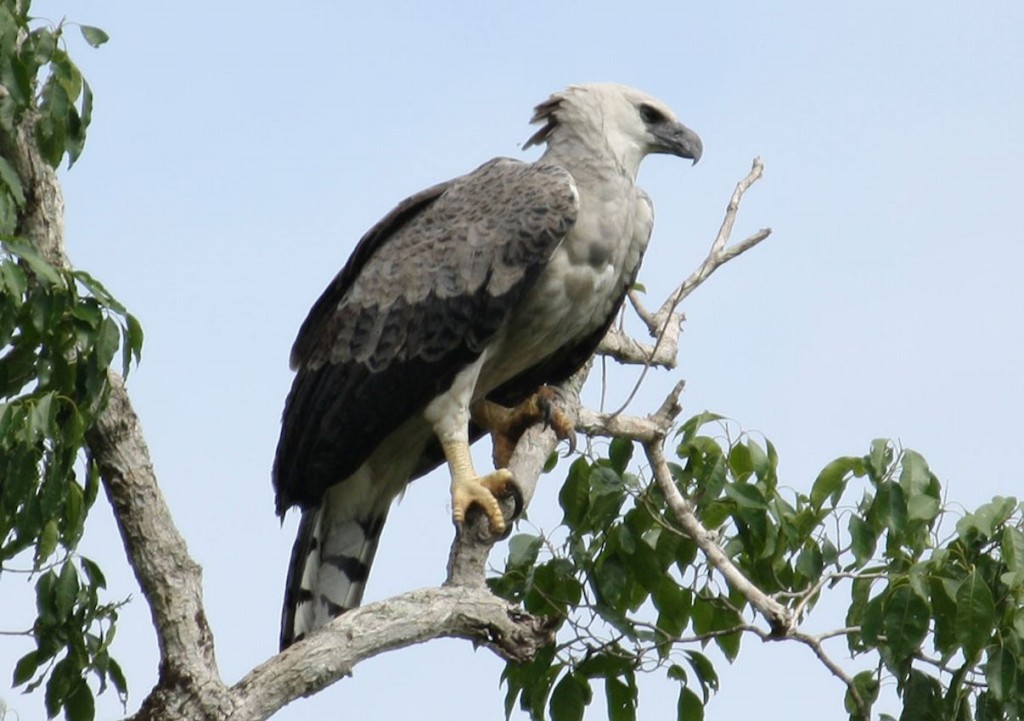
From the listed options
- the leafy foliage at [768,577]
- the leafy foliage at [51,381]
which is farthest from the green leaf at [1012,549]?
the leafy foliage at [51,381]

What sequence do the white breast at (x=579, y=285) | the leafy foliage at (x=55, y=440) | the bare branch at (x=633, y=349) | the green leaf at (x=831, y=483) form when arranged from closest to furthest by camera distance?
1. the leafy foliage at (x=55, y=440)
2. the green leaf at (x=831, y=483)
3. the white breast at (x=579, y=285)
4. the bare branch at (x=633, y=349)

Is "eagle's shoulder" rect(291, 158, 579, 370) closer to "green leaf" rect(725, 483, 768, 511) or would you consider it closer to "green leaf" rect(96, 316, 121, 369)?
"green leaf" rect(725, 483, 768, 511)

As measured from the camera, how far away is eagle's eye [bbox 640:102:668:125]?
560 centimetres

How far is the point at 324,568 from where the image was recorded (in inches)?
205

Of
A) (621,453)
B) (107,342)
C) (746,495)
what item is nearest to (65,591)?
(107,342)

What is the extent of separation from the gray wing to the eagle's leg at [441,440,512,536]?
0.71ft

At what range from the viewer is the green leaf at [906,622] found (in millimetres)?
3688

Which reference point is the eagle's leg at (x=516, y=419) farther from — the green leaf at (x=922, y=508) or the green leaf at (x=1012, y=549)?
the green leaf at (x=1012, y=549)

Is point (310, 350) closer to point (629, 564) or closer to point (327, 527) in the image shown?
point (327, 527)

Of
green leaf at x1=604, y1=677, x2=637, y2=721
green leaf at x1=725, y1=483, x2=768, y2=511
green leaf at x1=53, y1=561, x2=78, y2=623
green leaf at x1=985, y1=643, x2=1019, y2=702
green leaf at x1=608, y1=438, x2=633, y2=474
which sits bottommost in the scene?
green leaf at x1=985, y1=643, x2=1019, y2=702

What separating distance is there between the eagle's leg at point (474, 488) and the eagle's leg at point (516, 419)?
290mm

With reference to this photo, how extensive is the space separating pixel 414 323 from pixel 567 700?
1249 millimetres

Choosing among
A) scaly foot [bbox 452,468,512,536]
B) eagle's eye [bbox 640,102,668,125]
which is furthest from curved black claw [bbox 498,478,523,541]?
eagle's eye [bbox 640,102,668,125]

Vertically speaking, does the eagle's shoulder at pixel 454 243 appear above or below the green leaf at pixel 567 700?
above
